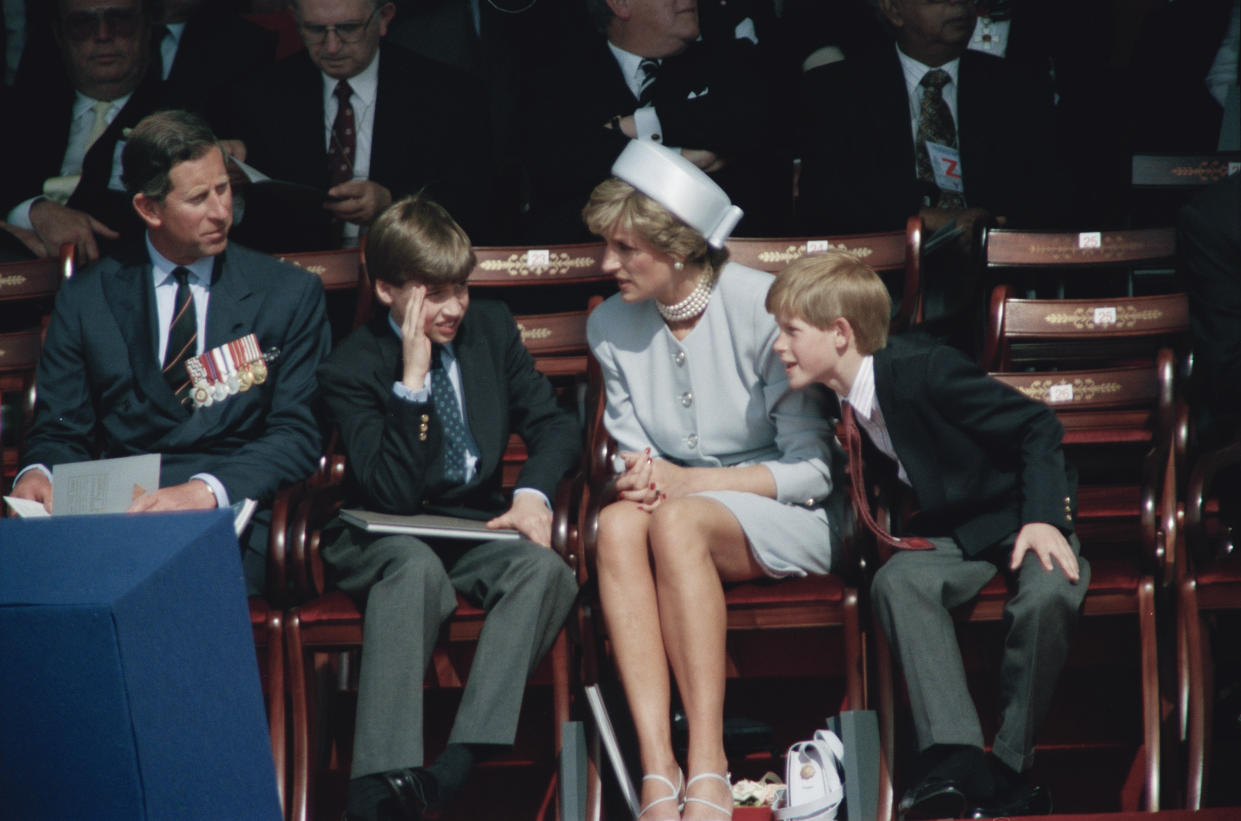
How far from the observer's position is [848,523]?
3322 millimetres

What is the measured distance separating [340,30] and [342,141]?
36cm

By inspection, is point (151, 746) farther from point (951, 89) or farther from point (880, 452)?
point (951, 89)

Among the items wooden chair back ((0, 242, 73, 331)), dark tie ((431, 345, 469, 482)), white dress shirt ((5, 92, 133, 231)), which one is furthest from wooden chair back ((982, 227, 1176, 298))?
white dress shirt ((5, 92, 133, 231))

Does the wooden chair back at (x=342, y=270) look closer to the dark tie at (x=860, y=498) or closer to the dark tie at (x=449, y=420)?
the dark tie at (x=449, y=420)

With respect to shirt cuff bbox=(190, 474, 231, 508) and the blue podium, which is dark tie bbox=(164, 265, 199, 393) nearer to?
shirt cuff bbox=(190, 474, 231, 508)

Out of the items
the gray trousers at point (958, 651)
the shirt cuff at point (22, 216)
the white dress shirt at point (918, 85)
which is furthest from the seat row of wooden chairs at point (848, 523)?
the white dress shirt at point (918, 85)

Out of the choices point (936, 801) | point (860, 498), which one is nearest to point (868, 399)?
point (860, 498)

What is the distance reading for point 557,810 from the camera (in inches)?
127

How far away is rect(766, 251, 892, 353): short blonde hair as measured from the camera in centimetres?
331

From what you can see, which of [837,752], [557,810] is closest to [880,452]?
[837,752]

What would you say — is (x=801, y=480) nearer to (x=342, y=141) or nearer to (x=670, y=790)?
(x=670, y=790)

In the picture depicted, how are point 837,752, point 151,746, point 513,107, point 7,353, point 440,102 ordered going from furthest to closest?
point 513,107
point 440,102
point 7,353
point 837,752
point 151,746

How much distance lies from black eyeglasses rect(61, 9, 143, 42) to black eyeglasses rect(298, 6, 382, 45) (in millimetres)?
683

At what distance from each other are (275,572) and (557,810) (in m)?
0.80
